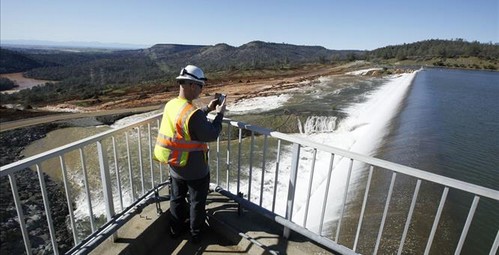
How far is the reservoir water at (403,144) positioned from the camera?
5023 mm

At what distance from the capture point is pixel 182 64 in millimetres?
110062

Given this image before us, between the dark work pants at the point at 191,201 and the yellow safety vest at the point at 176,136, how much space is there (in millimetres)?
313

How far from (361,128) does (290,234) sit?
387 inches

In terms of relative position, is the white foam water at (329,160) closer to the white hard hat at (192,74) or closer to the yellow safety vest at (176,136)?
the yellow safety vest at (176,136)

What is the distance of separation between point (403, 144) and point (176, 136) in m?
8.22

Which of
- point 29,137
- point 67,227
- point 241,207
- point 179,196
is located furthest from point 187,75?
point 29,137

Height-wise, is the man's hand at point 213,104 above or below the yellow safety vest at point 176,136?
above

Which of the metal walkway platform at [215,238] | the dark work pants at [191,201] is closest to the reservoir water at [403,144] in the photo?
the metal walkway platform at [215,238]

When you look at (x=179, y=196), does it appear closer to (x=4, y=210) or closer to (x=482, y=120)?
(x=4, y=210)

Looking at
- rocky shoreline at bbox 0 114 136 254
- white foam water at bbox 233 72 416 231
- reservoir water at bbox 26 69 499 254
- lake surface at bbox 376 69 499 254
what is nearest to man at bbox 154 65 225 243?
white foam water at bbox 233 72 416 231

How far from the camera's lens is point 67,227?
6855 millimetres

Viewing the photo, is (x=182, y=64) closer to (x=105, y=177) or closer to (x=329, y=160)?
(x=329, y=160)

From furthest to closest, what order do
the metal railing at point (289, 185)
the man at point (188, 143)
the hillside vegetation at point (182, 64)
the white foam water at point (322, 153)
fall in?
the hillside vegetation at point (182, 64)
the white foam water at point (322, 153)
the man at point (188, 143)
the metal railing at point (289, 185)

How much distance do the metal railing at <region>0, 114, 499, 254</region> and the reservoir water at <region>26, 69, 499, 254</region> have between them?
3.0 inches
